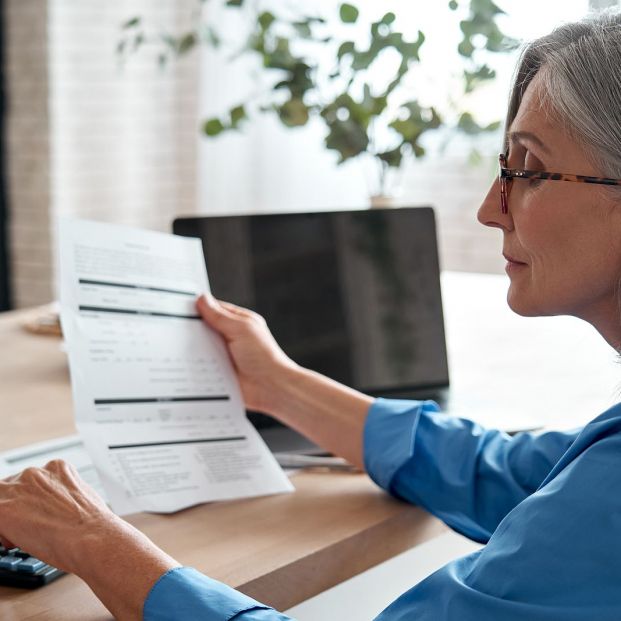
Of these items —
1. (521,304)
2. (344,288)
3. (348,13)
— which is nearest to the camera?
(521,304)

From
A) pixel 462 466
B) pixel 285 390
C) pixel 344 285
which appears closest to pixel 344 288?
pixel 344 285

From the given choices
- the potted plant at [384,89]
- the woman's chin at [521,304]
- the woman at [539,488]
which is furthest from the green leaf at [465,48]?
the woman's chin at [521,304]

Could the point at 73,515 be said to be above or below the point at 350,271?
below

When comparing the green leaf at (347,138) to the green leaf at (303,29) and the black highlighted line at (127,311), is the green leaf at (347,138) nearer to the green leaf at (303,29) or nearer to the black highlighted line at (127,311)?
the green leaf at (303,29)

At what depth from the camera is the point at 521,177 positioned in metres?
1.01

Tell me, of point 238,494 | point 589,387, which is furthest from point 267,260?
point 589,387

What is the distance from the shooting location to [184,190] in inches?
162

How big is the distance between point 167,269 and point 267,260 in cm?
25

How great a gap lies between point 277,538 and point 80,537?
24 cm

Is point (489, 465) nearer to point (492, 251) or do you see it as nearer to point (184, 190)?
point (492, 251)

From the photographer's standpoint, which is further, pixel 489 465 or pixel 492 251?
pixel 492 251

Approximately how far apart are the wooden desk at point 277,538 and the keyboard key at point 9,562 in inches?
0.8

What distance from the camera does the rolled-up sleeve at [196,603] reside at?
88 cm

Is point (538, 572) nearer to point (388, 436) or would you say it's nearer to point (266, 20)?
point (388, 436)
